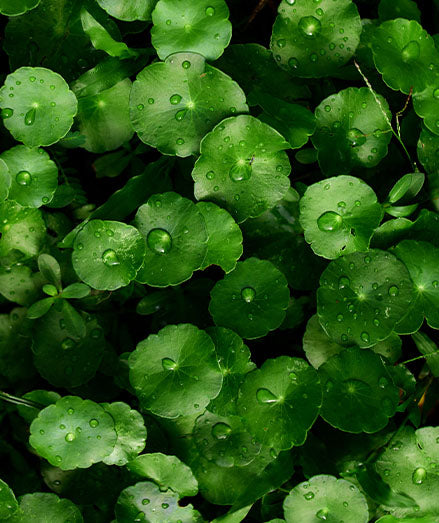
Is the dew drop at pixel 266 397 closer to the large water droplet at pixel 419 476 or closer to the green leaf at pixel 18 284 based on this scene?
the large water droplet at pixel 419 476

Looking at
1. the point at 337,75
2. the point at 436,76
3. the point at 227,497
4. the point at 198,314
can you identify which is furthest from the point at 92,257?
the point at 436,76

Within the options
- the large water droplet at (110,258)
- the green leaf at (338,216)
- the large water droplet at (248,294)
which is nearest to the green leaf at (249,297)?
the large water droplet at (248,294)

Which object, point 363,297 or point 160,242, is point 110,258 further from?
point 363,297

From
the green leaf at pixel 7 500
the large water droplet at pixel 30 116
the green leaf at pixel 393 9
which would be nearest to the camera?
the green leaf at pixel 7 500

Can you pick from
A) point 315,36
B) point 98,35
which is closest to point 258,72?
point 315,36

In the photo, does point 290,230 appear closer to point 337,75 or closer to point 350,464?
point 337,75
